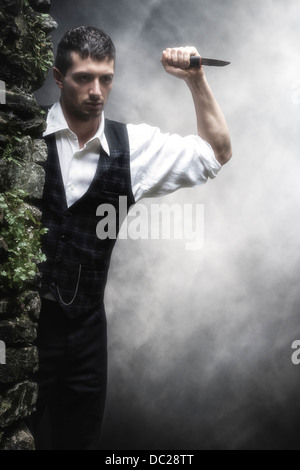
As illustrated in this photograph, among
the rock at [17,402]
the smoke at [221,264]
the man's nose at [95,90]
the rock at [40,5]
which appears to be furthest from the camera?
the smoke at [221,264]

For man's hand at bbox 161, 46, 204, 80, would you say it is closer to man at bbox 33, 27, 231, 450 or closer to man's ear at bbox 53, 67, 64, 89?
man at bbox 33, 27, 231, 450

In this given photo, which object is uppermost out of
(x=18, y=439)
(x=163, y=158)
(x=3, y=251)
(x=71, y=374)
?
(x=163, y=158)

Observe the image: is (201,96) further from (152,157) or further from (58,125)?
(58,125)

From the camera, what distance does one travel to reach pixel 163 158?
2.33 m

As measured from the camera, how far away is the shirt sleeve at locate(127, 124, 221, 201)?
2297 mm

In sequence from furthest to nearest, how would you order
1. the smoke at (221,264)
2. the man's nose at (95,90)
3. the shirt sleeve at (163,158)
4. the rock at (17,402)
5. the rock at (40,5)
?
the smoke at (221,264)
the shirt sleeve at (163,158)
the man's nose at (95,90)
the rock at (40,5)
the rock at (17,402)

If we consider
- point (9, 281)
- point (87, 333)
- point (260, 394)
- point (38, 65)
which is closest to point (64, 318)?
point (87, 333)

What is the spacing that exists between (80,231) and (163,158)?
17.7 inches

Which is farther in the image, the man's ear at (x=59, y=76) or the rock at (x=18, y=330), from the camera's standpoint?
the man's ear at (x=59, y=76)

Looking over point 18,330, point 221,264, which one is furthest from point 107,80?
point 221,264

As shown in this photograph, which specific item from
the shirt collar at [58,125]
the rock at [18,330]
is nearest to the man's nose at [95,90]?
the shirt collar at [58,125]

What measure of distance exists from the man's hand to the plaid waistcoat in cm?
31

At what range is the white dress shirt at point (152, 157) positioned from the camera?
7.18 feet

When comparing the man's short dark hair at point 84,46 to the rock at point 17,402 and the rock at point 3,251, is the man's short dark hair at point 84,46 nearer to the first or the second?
the rock at point 3,251
